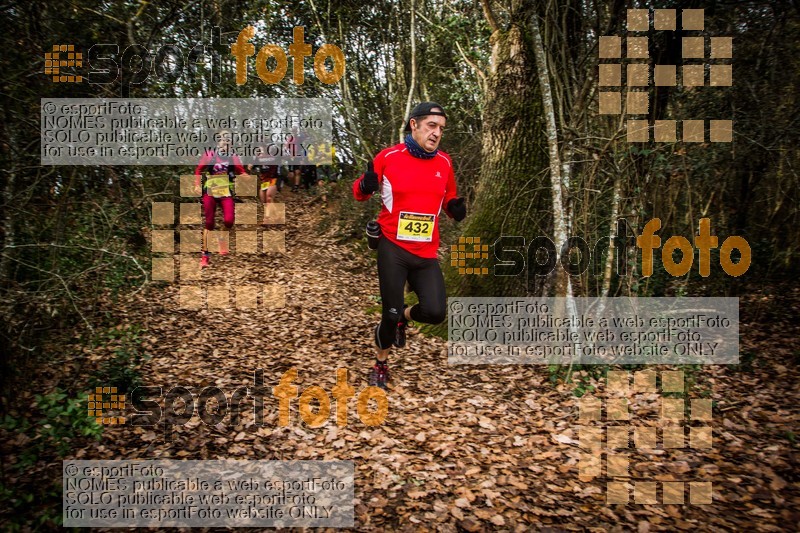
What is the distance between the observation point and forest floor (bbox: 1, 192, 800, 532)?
2996 millimetres

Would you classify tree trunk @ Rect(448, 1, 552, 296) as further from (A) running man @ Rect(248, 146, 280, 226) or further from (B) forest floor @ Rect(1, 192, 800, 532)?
(A) running man @ Rect(248, 146, 280, 226)

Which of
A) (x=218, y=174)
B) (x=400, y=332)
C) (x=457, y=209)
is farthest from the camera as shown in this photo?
(x=218, y=174)

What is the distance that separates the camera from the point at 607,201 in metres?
5.50

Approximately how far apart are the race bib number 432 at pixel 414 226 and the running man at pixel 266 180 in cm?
728

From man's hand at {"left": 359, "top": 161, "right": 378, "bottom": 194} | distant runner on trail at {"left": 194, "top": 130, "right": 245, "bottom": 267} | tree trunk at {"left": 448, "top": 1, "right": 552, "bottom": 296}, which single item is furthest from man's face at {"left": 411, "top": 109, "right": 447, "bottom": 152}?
distant runner on trail at {"left": 194, "top": 130, "right": 245, "bottom": 267}

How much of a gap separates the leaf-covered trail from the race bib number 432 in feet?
5.17

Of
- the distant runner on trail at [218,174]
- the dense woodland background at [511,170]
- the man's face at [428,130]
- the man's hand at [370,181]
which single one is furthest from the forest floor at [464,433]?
the man's face at [428,130]

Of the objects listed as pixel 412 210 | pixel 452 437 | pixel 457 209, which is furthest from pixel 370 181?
pixel 452 437

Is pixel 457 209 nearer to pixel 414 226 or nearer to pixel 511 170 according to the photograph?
pixel 414 226

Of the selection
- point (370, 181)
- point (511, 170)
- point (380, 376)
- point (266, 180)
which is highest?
point (266, 180)

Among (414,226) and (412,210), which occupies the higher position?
(412,210)

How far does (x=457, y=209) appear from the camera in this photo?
449 centimetres

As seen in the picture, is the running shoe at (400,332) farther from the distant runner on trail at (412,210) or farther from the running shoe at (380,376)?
the running shoe at (380,376)

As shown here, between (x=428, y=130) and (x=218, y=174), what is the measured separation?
17.0 feet
